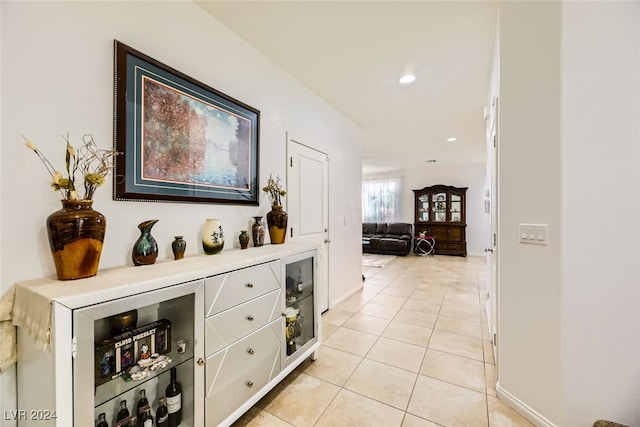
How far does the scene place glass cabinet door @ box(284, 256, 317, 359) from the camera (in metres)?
1.93

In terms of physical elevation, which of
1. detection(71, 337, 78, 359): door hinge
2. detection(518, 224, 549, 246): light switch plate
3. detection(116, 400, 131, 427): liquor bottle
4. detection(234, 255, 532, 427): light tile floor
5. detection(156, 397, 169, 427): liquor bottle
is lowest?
detection(234, 255, 532, 427): light tile floor

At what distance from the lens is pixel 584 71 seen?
138 cm

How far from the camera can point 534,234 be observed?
5.00 ft

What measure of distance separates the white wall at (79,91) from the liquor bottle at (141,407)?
45 centimetres

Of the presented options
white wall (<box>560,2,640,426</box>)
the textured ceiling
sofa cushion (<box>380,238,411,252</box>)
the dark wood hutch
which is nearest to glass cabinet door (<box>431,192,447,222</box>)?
the dark wood hutch

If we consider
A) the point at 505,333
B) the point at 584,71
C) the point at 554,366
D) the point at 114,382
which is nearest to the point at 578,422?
the point at 554,366

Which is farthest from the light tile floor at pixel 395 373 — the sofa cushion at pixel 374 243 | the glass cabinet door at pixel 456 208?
the glass cabinet door at pixel 456 208

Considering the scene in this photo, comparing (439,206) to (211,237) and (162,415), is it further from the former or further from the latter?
(162,415)

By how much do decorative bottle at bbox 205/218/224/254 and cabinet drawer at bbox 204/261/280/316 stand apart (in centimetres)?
32

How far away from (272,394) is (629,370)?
203 centimetres

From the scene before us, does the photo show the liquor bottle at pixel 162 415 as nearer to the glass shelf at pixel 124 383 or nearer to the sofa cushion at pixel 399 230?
the glass shelf at pixel 124 383

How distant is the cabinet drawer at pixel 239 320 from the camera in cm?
133

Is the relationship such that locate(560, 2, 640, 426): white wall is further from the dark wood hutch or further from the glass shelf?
the dark wood hutch

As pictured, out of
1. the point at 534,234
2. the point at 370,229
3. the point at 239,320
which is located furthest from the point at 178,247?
the point at 370,229
